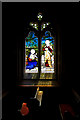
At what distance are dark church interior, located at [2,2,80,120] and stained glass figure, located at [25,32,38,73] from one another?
21cm

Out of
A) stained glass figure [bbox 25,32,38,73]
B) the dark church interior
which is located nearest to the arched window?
stained glass figure [bbox 25,32,38,73]

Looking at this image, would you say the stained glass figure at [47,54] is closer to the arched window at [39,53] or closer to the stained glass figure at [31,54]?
the arched window at [39,53]

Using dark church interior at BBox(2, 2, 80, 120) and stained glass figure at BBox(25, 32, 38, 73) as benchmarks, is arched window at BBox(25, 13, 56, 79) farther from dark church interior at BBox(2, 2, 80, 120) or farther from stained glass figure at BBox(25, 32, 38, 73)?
dark church interior at BBox(2, 2, 80, 120)

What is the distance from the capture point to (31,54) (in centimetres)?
379

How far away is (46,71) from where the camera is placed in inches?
147
